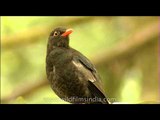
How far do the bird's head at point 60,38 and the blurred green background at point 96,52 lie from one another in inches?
72.4

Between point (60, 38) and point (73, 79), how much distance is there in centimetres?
37

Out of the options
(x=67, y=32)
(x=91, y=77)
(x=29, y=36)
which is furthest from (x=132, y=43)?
(x=91, y=77)

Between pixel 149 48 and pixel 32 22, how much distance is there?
4.70 ft

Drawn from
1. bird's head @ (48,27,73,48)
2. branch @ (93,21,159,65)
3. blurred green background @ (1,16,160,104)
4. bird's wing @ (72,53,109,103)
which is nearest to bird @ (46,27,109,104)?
bird's wing @ (72,53,109,103)

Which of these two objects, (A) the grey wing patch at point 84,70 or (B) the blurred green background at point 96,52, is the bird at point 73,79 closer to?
(A) the grey wing patch at point 84,70

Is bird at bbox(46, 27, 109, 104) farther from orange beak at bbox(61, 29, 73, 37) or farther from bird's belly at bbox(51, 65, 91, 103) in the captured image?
orange beak at bbox(61, 29, 73, 37)

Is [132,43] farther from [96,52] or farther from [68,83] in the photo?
[68,83]

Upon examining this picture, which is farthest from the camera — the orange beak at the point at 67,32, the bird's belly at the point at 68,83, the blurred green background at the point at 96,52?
the blurred green background at the point at 96,52

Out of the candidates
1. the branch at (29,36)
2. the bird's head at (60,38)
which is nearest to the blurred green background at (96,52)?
the branch at (29,36)

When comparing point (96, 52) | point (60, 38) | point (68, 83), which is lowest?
point (96, 52)

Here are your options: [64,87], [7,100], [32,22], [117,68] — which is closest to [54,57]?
[64,87]

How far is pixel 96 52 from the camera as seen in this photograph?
7492 mm

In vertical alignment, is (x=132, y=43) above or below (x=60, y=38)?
below

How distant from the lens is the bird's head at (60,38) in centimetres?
510
